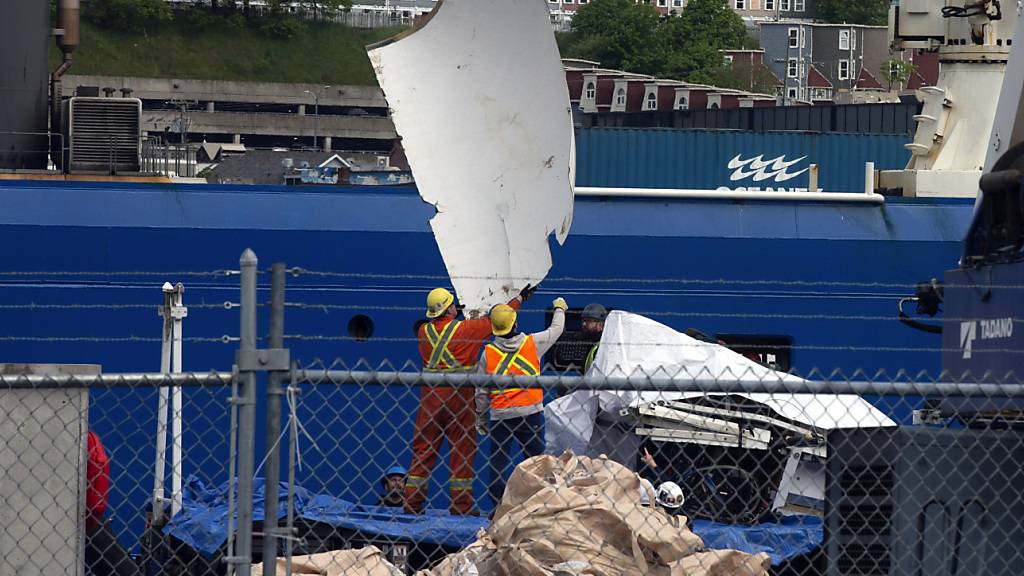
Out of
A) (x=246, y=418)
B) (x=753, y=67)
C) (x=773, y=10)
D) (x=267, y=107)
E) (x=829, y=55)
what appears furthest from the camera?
(x=773, y=10)

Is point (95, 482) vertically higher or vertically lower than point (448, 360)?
lower

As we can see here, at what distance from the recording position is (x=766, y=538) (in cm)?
862

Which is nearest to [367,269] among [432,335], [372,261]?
[372,261]

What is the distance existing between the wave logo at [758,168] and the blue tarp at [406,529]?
25.0 feet

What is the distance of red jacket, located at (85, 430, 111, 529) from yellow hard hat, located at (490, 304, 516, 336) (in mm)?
2793

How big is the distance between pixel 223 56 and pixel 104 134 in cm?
7569

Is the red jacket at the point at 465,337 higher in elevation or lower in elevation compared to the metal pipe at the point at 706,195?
lower

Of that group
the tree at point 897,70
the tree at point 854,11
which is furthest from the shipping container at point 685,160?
the tree at point 854,11

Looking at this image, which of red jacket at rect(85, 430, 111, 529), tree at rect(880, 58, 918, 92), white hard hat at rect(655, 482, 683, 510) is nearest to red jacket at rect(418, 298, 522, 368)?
white hard hat at rect(655, 482, 683, 510)

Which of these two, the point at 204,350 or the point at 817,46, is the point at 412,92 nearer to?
the point at 204,350

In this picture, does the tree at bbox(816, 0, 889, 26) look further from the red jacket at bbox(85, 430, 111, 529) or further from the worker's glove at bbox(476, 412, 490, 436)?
the red jacket at bbox(85, 430, 111, 529)

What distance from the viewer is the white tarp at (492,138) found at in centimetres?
988

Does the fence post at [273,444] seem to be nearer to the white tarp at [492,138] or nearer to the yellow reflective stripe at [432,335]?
the white tarp at [492,138]

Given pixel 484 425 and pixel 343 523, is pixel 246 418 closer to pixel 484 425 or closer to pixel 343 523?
pixel 343 523
